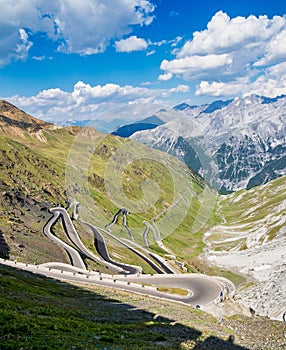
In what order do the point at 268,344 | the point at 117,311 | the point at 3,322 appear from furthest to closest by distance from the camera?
1. the point at 117,311
2. the point at 268,344
3. the point at 3,322

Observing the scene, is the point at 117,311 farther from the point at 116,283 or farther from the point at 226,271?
the point at 226,271

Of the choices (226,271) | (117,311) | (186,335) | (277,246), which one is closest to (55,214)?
(226,271)

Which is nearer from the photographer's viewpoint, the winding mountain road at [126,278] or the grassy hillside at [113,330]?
the grassy hillside at [113,330]

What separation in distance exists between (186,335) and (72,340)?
15.7 metres

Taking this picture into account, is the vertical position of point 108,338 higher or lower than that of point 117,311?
higher

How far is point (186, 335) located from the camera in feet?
115

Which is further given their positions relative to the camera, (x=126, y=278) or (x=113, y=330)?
(x=126, y=278)

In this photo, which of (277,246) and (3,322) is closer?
(3,322)

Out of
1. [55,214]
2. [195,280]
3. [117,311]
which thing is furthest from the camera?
[55,214]

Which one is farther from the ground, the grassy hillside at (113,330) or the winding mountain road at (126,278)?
the grassy hillside at (113,330)

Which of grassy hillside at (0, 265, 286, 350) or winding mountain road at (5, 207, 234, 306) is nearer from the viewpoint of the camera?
grassy hillside at (0, 265, 286, 350)

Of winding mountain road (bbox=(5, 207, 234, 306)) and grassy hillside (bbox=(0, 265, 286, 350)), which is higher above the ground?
grassy hillside (bbox=(0, 265, 286, 350))

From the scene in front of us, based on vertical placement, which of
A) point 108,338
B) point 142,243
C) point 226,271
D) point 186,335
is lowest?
point 226,271

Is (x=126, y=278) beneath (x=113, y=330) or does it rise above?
beneath
